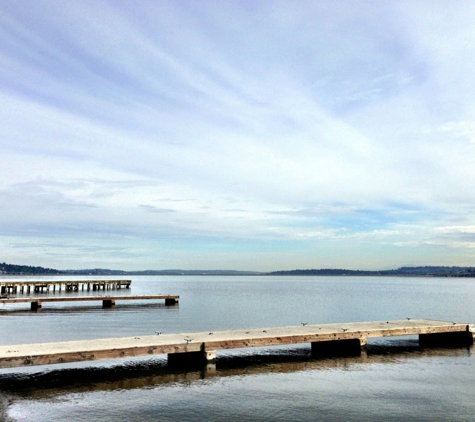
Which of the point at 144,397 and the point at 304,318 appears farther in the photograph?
the point at 304,318

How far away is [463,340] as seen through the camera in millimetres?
23594

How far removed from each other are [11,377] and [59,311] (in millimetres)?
29668

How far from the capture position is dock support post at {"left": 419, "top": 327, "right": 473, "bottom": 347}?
2328 centimetres

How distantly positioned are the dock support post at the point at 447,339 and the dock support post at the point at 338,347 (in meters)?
4.66

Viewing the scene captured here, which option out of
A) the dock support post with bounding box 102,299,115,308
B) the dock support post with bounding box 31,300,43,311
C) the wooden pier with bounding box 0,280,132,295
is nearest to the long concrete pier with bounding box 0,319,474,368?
the dock support post with bounding box 31,300,43,311

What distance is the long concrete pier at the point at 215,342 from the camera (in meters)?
14.9

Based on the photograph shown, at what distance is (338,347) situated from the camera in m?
21.3

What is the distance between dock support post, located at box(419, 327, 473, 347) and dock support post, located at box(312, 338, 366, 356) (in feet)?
15.3

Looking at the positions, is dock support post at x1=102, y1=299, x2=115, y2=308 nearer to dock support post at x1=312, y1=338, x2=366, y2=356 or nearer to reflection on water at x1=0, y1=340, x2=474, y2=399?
reflection on water at x1=0, y1=340, x2=474, y2=399

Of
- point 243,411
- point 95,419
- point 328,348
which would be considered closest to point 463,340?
point 328,348

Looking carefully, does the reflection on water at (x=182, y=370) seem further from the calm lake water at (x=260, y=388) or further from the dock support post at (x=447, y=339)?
the dock support post at (x=447, y=339)

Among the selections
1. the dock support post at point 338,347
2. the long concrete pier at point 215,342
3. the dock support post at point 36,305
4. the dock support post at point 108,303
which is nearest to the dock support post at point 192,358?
the long concrete pier at point 215,342

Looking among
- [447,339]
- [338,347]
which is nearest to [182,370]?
[338,347]

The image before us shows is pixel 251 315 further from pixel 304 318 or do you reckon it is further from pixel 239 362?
pixel 239 362
